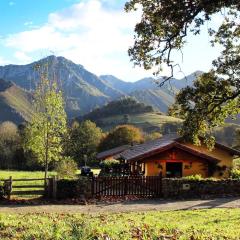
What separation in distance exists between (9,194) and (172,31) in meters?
14.6

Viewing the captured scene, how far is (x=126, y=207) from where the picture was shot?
958 inches

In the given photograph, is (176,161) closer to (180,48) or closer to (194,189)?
(194,189)

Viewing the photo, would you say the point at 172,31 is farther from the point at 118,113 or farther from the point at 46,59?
the point at 118,113

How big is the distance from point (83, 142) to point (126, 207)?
233 feet

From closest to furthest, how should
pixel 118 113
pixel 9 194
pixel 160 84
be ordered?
pixel 160 84 → pixel 9 194 → pixel 118 113

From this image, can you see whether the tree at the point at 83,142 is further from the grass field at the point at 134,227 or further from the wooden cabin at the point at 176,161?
the grass field at the point at 134,227

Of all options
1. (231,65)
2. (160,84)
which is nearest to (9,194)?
(160,84)

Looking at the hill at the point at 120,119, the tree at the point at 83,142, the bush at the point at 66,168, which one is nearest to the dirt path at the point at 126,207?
the bush at the point at 66,168

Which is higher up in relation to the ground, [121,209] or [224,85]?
[224,85]

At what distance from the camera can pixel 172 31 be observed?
16578 millimetres

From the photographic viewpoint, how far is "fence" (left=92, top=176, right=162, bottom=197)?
2823cm

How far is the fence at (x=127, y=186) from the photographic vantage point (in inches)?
1112

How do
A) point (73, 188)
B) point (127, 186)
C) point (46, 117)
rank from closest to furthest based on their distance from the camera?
point (73, 188), point (127, 186), point (46, 117)

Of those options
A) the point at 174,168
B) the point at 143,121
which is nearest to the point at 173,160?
the point at 174,168
